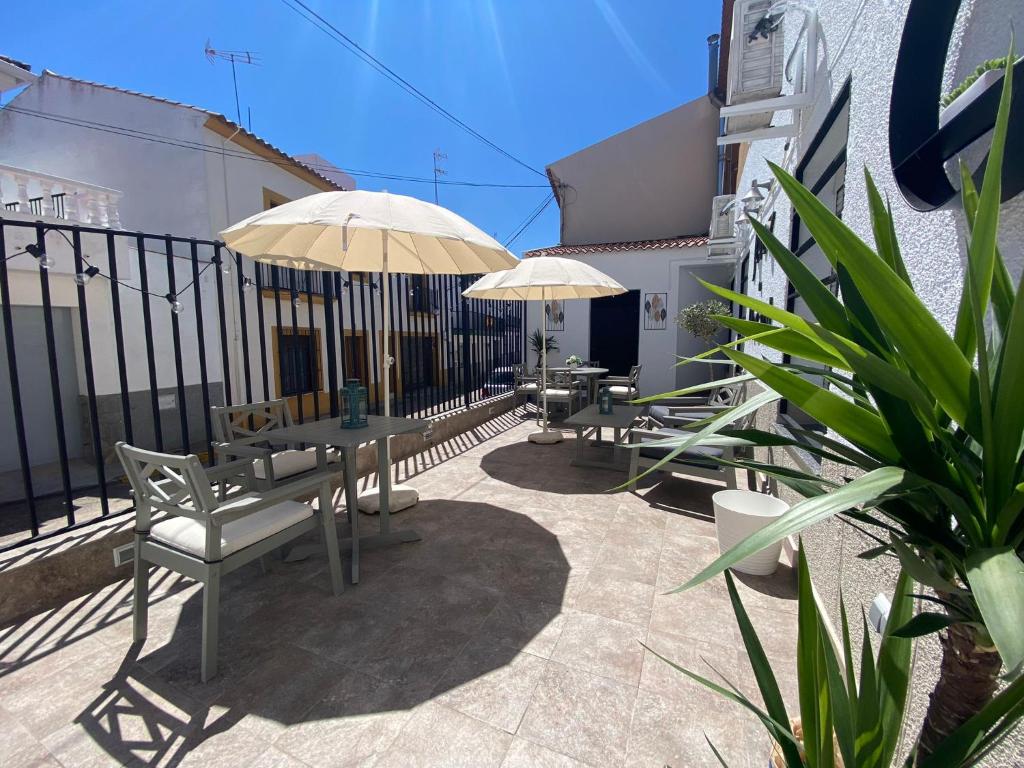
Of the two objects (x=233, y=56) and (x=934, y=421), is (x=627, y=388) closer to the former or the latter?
(x=934, y=421)

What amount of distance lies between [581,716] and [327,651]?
1135 millimetres

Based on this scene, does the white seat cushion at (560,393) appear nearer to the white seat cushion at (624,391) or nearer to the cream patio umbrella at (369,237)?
the white seat cushion at (624,391)

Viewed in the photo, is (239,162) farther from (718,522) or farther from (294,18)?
(718,522)

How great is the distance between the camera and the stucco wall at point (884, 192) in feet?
3.60

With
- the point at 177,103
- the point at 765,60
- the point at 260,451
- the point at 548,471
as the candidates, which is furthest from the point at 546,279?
the point at 177,103

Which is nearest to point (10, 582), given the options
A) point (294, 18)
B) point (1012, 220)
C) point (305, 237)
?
point (305, 237)

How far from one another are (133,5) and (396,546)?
319 inches

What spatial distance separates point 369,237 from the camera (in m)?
3.64

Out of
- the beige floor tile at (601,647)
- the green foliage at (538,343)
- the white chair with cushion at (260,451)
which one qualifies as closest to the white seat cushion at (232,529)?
the white chair with cushion at (260,451)

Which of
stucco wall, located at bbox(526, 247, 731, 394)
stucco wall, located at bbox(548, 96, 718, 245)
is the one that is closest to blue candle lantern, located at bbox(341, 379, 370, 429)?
stucco wall, located at bbox(526, 247, 731, 394)

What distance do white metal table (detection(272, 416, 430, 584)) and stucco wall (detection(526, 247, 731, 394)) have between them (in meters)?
7.71

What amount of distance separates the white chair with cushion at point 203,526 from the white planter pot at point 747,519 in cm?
223

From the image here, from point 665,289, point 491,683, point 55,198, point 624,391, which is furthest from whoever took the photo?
point 665,289

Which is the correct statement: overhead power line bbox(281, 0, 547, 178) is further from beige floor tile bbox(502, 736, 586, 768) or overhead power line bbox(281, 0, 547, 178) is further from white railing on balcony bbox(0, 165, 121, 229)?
beige floor tile bbox(502, 736, 586, 768)
